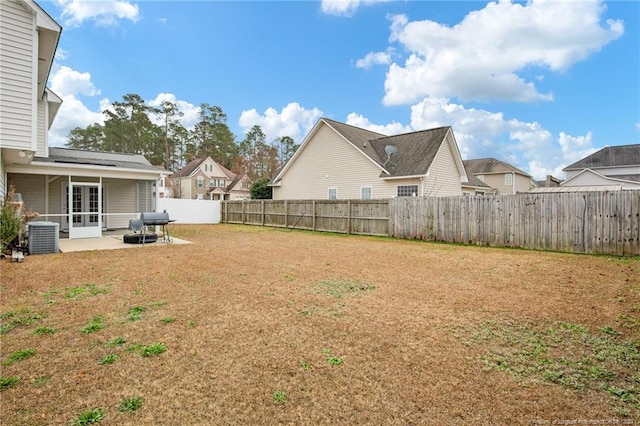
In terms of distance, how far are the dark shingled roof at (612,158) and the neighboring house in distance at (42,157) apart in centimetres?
4599

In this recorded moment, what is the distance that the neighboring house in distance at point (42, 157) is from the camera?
336 inches

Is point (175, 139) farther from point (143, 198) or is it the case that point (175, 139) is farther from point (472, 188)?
point (472, 188)

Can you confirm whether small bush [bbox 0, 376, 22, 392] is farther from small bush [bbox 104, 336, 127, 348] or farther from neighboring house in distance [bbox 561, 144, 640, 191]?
neighboring house in distance [bbox 561, 144, 640, 191]

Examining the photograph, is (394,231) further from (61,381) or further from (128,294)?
(61,381)

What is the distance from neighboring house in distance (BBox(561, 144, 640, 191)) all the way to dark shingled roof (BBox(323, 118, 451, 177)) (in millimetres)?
22889

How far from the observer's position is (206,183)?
45.6 m

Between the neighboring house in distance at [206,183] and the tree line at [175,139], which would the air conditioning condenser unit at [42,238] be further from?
the tree line at [175,139]

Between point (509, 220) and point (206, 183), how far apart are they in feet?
135

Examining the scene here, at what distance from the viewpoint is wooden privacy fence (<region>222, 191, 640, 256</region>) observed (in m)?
9.38

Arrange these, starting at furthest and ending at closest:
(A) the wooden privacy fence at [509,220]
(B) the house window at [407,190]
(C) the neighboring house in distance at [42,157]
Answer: (B) the house window at [407,190] < (A) the wooden privacy fence at [509,220] < (C) the neighboring house in distance at [42,157]

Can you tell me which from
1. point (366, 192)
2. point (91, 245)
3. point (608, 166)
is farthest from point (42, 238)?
point (608, 166)

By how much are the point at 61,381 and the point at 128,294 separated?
2795 mm

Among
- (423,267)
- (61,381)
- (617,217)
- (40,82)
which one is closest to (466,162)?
(617,217)

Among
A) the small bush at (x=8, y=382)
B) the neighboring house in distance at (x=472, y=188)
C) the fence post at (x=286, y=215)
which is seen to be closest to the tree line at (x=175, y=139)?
the fence post at (x=286, y=215)
